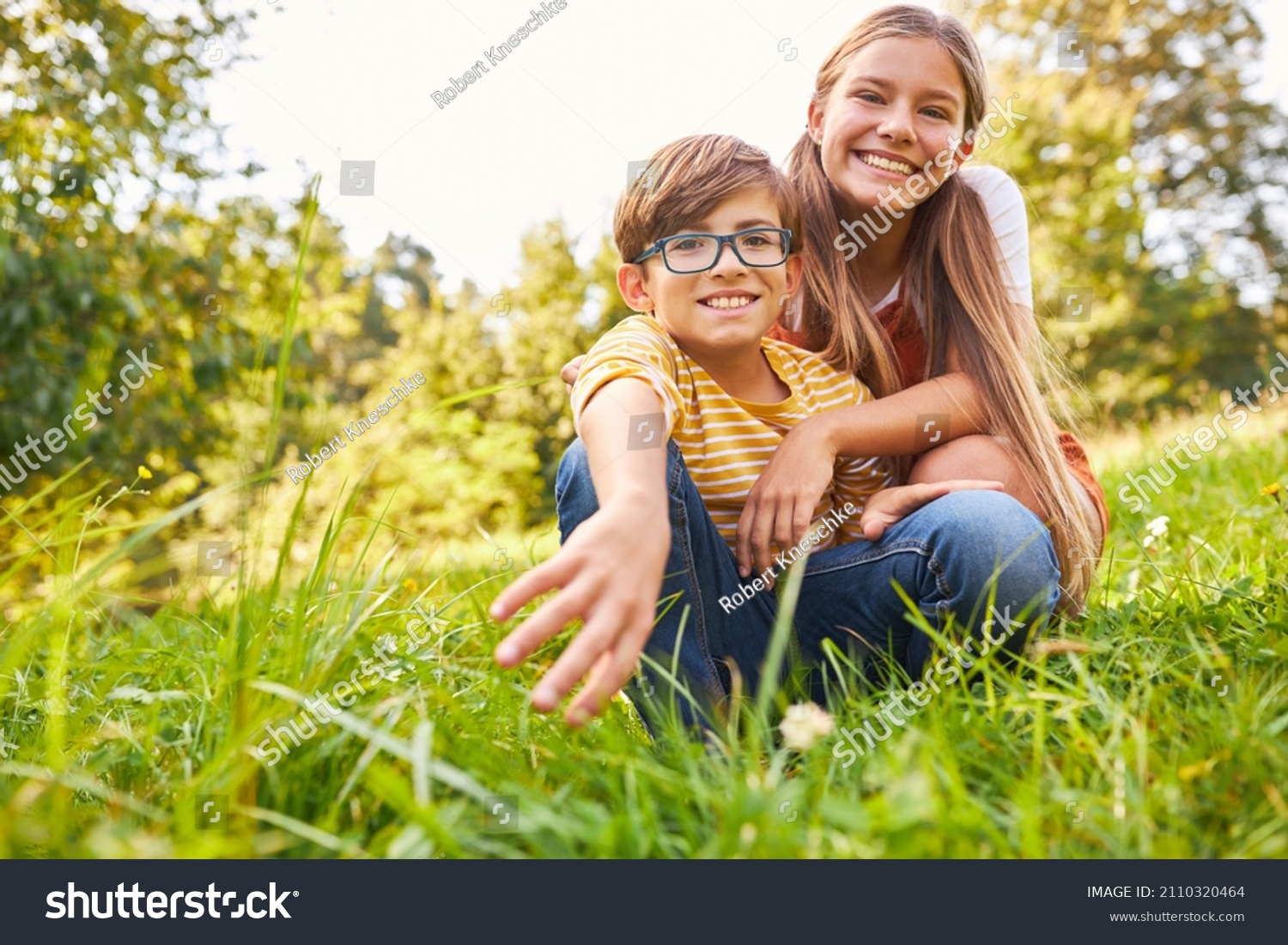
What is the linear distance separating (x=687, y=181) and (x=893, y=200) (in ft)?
1.76

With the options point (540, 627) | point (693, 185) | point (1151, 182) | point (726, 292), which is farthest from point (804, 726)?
point (1151, 182)

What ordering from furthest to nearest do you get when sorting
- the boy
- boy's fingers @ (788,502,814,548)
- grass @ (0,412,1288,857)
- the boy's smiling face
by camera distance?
the boy's smiling face → boy's fingers @ (788,502,814,548) → the boy → grass @ (0,412,1288,857)

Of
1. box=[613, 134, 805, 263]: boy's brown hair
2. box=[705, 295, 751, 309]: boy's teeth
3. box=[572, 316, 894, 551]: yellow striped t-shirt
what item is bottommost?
box=[572, 316, 894, 551]: yellow striped t-shirt

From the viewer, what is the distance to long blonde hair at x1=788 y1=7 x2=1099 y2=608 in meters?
1.89

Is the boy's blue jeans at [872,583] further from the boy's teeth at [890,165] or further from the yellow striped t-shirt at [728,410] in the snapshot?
the boy's teeth at [890,165]

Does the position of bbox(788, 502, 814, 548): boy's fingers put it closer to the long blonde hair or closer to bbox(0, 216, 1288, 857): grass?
bbox(0, 216, 1288, 857): grass

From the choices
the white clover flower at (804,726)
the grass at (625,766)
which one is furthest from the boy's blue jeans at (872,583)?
the white clover flower at (804,726)

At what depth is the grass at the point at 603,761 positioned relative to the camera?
3.08 feet

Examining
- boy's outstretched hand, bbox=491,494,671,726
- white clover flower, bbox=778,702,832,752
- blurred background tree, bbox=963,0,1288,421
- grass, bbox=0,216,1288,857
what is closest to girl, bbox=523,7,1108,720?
grass, bbox=0,216,1288,857

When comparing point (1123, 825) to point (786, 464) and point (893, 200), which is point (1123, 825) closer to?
point (786, 464)

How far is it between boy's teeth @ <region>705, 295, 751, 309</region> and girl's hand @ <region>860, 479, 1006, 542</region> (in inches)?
17.6

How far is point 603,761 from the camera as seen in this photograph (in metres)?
1.23
